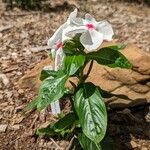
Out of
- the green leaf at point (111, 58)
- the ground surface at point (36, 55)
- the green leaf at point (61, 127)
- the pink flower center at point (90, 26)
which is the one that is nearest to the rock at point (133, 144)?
the ground surface at point (36, 55)

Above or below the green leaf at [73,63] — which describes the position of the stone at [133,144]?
below

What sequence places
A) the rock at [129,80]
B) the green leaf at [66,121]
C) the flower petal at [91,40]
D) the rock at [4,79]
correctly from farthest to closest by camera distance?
the rock at [4,79] < the rock at [129,80] < the green leaf at [66,121] < the flower petal at [91,40]

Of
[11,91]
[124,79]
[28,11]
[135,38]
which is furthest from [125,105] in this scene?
[28,11]

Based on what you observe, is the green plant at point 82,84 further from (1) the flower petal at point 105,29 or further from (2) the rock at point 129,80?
(2) the rock at point 129,80

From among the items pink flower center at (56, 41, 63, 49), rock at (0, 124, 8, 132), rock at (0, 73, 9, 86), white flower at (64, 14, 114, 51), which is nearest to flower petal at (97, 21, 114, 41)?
white flower at (64, 14, 114, 51)

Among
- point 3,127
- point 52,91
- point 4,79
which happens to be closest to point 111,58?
point 52,91

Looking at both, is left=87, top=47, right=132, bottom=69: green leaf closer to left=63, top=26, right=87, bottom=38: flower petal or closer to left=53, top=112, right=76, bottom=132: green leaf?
left=63, top=26, right=87, bottom=38: flower petal

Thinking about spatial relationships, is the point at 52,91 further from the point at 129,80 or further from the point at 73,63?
the point at 129,80
